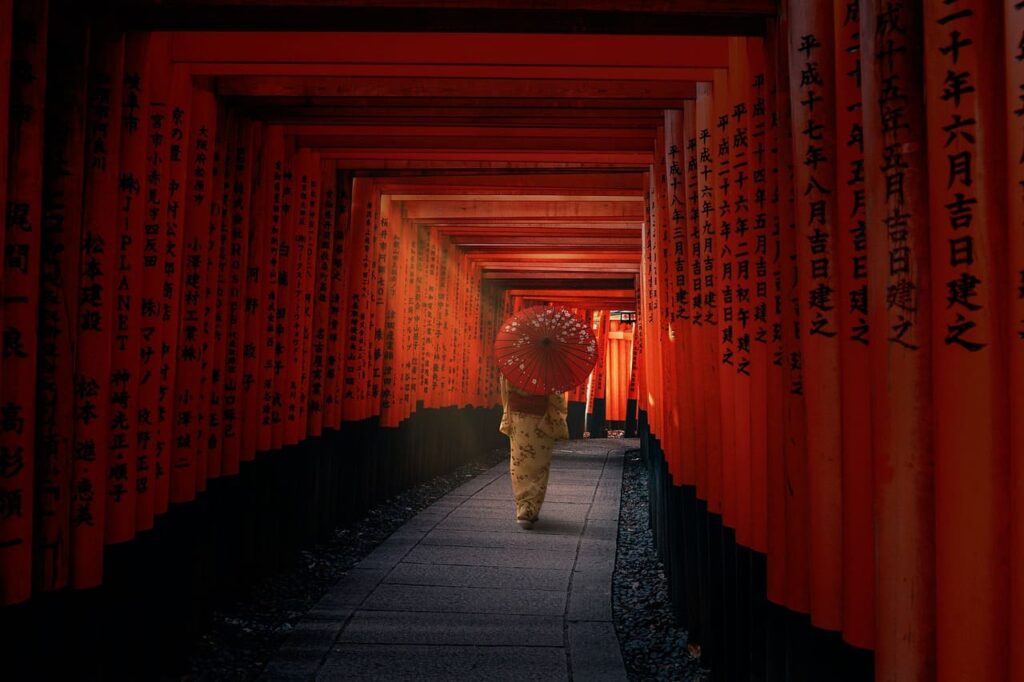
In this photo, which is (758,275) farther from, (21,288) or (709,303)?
(21,288)

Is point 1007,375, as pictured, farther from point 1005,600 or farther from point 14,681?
point 14,681

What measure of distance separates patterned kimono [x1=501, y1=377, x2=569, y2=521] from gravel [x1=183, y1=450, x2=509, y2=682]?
1.38 meters

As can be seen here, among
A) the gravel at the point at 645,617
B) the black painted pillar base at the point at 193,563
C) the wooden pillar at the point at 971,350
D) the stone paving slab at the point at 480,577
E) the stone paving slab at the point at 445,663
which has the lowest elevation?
the gravel at the point at 645,617

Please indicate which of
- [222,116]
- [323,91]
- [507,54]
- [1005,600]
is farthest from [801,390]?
[222,116]

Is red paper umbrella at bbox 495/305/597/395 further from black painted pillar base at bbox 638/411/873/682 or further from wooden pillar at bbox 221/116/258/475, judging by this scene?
wooden pillar at bbox 221/116/258/475

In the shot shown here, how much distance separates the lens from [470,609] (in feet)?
17.5

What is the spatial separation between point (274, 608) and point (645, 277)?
14.1 ft

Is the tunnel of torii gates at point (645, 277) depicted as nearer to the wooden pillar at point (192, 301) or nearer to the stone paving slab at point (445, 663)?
the wooden pillar at point (192, 301)

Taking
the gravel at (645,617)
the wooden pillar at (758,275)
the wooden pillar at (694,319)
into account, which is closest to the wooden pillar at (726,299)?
the wooden pillar at (758,275)

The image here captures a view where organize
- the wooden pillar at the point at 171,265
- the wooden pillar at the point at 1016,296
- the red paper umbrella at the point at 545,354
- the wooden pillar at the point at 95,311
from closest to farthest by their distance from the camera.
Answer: the wooden pillar at the point at 1016,296 < the wooden pillar at the point at 95,311 < the wooden pillar at the point at 171,265 < the red paper umbrella at the point at 545,354

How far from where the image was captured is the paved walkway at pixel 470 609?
430 cm

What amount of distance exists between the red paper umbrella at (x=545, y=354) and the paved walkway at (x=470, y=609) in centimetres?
154

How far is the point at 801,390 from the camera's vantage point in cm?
267

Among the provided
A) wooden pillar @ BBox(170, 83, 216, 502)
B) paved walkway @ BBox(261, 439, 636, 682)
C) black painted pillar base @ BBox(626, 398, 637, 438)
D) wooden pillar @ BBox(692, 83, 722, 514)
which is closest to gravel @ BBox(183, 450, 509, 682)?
paved walkway @ BBox(261, 439, 636, 682)
